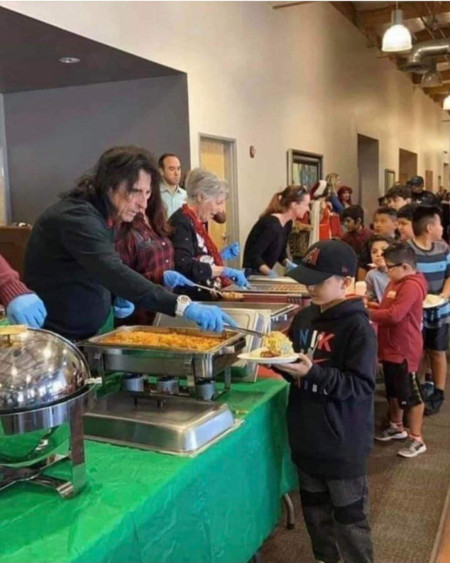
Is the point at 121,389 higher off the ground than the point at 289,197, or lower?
lower

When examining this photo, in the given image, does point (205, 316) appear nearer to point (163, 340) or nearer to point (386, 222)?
point (163, 340)

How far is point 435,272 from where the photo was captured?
309 cm

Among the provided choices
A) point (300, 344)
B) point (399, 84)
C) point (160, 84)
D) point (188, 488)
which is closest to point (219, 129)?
point (160, 84)

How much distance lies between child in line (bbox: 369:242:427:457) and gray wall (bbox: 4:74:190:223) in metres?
2.14

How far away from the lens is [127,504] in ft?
3.20

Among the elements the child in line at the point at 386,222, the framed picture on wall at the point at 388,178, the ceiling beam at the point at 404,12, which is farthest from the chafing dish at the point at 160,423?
the framed picture on wall at the point at 388,178

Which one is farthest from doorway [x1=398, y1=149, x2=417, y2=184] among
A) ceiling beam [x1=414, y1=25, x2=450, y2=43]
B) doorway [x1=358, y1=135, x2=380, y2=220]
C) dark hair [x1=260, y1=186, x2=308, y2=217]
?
dark hair [x1=260, y1=186, x2=308, y2=217]

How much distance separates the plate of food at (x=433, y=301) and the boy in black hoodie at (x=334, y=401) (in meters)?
1.45

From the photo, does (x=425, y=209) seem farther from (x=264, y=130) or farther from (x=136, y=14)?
(x=264, y=130)

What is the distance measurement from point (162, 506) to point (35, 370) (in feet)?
1.07

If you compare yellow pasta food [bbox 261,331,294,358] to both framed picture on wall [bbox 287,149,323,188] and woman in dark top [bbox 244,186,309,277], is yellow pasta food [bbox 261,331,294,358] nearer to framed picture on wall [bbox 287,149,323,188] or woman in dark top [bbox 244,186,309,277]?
woman in dark top [bbox 244,186,309,277]

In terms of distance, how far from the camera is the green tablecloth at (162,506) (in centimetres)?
90

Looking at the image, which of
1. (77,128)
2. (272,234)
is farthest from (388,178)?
(272,234)

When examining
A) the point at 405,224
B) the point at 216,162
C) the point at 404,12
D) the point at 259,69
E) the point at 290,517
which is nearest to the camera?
the point at 290,517
